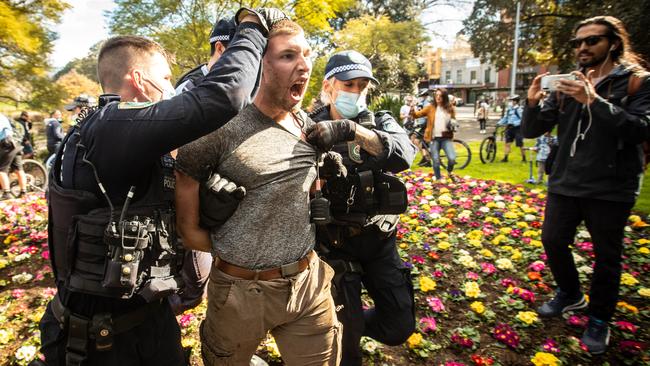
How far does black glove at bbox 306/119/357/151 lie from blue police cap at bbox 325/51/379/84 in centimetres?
58

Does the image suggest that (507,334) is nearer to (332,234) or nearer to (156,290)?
(332,234)

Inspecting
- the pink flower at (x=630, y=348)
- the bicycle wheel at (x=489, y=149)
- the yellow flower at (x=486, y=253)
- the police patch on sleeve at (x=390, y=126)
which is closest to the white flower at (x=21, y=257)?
the police patch on sleeve at (x=390, y=126)

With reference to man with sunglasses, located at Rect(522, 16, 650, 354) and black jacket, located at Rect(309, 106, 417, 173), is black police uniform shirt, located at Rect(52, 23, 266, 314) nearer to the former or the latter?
black jacket, located at Rect(309, 106, 417, 173)

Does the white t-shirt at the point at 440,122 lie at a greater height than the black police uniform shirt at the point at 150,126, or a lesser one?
lesser

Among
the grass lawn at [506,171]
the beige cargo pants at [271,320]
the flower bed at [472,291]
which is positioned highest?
the beige cargo pants at [271,320]

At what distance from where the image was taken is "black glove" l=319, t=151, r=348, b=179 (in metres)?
2.04

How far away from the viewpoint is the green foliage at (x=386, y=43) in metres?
26.8

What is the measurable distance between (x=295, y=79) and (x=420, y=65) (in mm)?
36390

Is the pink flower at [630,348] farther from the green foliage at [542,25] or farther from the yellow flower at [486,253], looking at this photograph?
the green foliage at [542,25]

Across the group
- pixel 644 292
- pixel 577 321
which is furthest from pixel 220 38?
pixel 644 292

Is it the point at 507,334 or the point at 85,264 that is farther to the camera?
the point at 507,334

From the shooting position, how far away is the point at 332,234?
2.39 meters

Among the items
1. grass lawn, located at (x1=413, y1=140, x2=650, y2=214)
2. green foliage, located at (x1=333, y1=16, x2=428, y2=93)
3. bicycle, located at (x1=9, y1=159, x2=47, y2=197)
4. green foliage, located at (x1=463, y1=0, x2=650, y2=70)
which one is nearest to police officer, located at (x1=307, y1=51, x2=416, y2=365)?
grass lawn, located at (x1=413, y1=140, x2=650, y2=214)

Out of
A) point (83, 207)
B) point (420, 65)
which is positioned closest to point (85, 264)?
point (83, 207)
